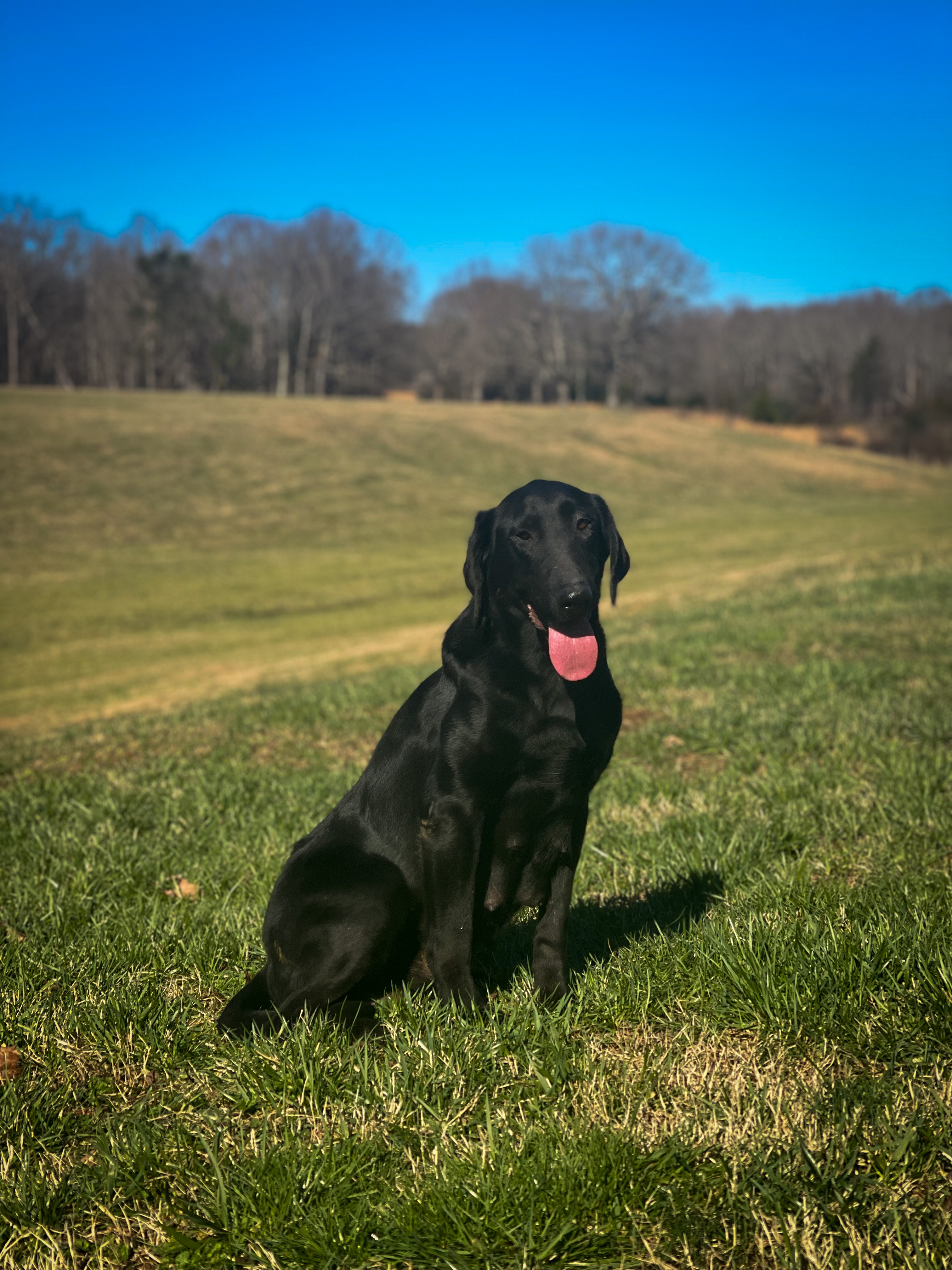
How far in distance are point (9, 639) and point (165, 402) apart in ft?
127

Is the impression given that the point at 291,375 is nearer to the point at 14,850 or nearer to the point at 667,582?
the point at 667,582

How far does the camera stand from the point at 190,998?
3.07 metres

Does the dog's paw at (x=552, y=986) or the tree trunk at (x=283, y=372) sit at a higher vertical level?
the tree trunk at (x=283, y=372)

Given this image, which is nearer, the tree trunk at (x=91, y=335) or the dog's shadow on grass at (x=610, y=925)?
the dog's shadow on grass at (x=610, y=925)

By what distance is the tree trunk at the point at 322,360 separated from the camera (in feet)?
265

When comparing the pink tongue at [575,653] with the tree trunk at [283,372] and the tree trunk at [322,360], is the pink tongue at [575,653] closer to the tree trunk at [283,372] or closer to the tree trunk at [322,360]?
the tree trunk at [283,372]

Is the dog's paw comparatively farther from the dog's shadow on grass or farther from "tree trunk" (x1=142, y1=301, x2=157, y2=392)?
"tree trunk" (x1=142, y1=301, x2=157, y2=392)

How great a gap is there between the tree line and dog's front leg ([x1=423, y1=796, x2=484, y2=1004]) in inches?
2980

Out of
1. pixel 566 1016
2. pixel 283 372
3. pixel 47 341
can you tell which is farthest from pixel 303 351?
pixel 566 1016

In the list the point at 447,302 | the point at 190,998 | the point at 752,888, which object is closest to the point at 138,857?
the point at 190,998

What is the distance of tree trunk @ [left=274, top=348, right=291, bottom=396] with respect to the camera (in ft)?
258

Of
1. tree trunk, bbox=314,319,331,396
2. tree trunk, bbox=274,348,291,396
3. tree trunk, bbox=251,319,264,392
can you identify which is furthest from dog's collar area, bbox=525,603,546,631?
tree trunk, bbox=251,319,264,392

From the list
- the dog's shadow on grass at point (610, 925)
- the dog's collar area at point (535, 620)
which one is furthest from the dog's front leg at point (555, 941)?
the dog's collar area at point (535, 620)

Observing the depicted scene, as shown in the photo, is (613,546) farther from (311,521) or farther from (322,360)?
(322,360)
